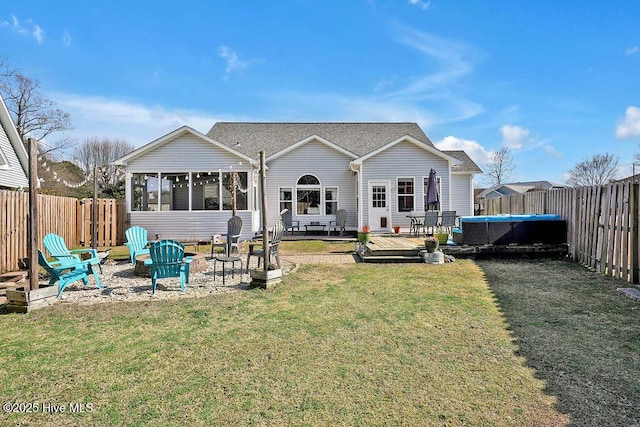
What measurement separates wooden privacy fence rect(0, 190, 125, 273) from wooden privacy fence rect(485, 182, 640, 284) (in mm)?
11341

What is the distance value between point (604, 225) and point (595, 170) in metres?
48.4

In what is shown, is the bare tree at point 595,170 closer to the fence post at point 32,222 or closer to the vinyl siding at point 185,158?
the vinyl siding at point 185,158

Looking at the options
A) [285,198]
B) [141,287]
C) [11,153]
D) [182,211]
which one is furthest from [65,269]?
[11,153]

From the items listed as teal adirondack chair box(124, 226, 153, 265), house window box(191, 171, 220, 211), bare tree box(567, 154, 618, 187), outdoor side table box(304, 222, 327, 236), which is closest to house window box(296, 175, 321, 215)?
outdoor side table box(304, 222, 327, 236)

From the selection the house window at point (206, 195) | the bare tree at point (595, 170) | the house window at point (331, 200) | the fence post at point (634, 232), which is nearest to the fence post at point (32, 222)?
the fence post at point (634, 232)

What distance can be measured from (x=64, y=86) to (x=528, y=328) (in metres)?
23.2

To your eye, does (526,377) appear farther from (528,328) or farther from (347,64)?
(347,64)

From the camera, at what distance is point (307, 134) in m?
21.4

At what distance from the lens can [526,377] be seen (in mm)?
3029

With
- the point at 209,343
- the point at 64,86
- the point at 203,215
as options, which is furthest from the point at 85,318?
the point at 64,86

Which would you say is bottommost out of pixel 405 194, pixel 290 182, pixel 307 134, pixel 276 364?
pixel 276 364

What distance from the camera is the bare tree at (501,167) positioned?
152 feet

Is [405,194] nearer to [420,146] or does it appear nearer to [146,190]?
[420,146]

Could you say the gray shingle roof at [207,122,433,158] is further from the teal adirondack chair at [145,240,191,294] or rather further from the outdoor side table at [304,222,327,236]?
the teal adirondack chair at [145,240,191,294]
